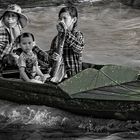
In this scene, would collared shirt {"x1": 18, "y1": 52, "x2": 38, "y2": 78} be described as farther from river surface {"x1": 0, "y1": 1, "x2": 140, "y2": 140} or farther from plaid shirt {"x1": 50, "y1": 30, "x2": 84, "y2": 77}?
river surface {"x1": 0, "y1": 1, "x2": 140, "y2": 140}

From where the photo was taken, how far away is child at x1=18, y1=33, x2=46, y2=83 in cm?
868

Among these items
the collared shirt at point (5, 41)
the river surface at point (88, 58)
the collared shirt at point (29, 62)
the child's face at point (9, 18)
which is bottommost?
the river surface at point (88, 58)

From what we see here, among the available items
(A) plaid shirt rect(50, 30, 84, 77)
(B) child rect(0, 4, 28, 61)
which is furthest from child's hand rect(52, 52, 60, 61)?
(B) child rect(0, 4, 28, 61)

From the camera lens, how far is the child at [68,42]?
29.1ft

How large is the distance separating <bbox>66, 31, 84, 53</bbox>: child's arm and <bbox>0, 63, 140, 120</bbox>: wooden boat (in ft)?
2.09

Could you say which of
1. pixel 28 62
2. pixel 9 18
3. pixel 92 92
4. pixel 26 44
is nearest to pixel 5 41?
pixel 9 18

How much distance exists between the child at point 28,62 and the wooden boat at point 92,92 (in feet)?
0.69

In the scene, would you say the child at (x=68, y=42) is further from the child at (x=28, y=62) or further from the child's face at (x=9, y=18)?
the child's face at (x=9, y=18)

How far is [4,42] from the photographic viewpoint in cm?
1000

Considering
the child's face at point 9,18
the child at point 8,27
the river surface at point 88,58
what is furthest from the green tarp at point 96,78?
the child's face at point 9,18

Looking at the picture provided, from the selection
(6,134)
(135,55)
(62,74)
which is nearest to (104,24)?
(135,55)

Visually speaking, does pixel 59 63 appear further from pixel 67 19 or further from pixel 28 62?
pixel 67 19

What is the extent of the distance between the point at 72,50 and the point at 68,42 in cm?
23

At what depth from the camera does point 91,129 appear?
831cm
